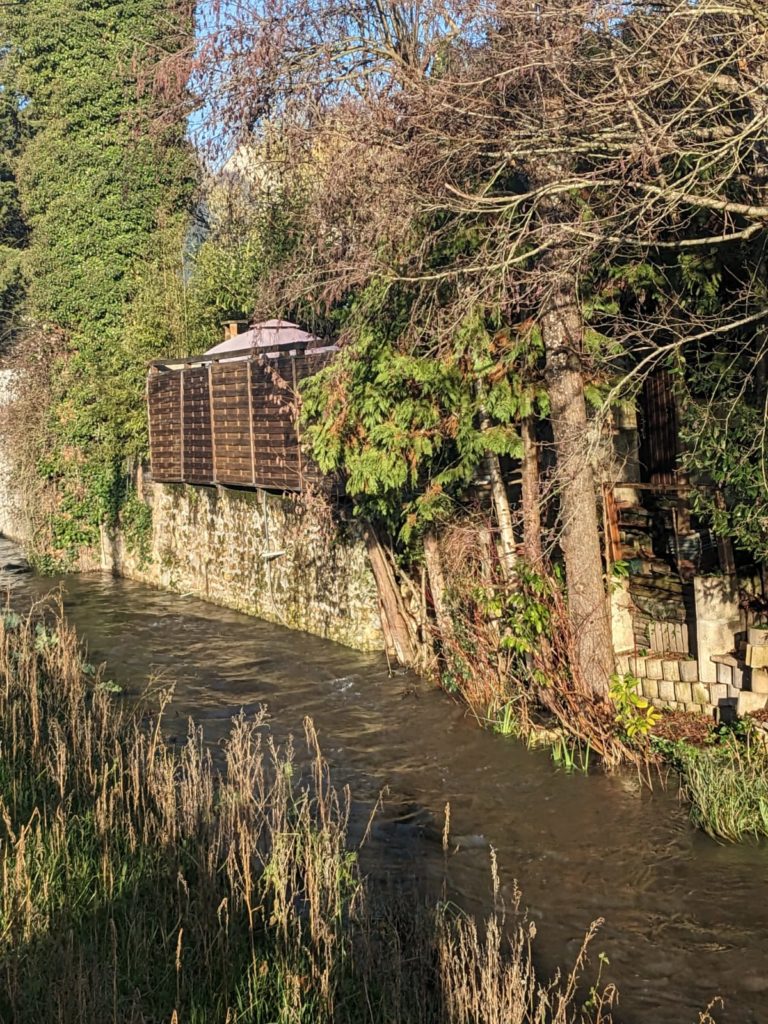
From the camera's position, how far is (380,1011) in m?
5.21

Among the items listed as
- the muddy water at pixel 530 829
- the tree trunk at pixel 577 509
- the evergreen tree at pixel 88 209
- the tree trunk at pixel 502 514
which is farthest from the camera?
the evergreen tree at pixel 88 209

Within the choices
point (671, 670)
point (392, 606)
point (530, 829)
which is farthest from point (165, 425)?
point (530, 829)

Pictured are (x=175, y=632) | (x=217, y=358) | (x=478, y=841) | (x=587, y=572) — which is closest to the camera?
(x=478, y=841)

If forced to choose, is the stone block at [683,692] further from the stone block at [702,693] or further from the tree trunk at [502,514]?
the tree trunk at [502,514]

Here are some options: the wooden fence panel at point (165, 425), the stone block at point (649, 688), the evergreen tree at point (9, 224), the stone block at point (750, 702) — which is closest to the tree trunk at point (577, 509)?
the stone block at point (649, 688)

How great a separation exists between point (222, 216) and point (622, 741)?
887cm

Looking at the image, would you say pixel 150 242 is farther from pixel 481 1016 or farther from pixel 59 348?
pixel 481 1016

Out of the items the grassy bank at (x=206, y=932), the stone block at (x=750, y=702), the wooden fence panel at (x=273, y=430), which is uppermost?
the wooden fence panel at (x=273, y=430)

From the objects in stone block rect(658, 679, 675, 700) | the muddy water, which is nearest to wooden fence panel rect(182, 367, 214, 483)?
the muddy water

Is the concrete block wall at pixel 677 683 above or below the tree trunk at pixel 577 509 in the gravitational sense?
below

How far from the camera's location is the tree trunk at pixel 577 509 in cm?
984

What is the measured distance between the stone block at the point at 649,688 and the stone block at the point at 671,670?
0.46 ft

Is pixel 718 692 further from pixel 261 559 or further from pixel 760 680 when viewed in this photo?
pixel 261 559

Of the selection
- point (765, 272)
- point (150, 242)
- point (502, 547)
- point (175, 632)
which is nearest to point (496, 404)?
point (502, 547)
